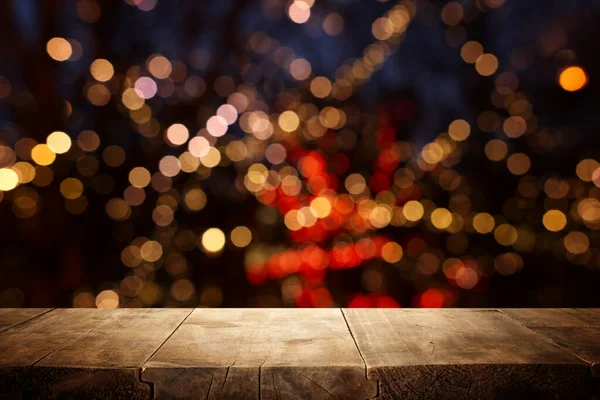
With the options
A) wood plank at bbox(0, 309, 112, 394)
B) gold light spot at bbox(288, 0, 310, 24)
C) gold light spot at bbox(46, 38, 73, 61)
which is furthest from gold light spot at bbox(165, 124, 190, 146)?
wood plank at bbox(0, 309, 112, 394)

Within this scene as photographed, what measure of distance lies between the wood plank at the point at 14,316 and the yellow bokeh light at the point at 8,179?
31.6 inches

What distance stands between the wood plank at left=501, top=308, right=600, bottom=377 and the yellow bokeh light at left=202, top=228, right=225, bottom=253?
121cm

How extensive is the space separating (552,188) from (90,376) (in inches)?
78.6

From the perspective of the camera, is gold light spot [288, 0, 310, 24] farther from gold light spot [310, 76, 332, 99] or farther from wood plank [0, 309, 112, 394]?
wood plank [0, 309, 112, 394]

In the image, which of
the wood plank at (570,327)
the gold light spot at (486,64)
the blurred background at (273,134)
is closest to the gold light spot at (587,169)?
the blurred background at (273,134)

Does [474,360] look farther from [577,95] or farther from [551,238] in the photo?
[577,95]

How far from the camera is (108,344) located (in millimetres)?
1135

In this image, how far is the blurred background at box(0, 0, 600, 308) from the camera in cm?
207

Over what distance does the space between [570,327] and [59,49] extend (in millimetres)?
2227

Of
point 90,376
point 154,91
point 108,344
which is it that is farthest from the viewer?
point 154,91

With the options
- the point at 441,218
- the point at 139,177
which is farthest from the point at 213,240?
the point at 441,218

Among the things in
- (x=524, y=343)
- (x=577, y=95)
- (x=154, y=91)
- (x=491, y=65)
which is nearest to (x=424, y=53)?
(x=491, y=65)

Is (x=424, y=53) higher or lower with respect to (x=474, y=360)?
higher

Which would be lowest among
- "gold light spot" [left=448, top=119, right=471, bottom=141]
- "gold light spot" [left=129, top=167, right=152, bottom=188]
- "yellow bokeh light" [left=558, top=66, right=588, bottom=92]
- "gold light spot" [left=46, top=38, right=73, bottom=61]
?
"gold light spot" [left=129, top=167, right=152, bottom=188]
